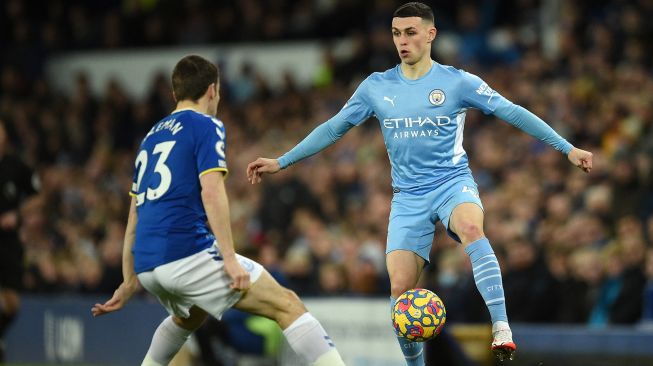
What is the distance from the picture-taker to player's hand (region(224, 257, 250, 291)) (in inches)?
294

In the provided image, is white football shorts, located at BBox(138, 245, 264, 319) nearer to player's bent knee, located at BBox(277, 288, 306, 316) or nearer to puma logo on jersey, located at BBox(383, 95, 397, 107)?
player's bent knee, located at BBox(277, 288, 306, 316)

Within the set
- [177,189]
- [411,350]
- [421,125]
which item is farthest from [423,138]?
[177,189]

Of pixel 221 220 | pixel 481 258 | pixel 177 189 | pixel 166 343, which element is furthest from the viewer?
pixel 481 258

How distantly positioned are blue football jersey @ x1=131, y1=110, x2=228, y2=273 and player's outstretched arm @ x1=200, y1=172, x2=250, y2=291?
107 mm

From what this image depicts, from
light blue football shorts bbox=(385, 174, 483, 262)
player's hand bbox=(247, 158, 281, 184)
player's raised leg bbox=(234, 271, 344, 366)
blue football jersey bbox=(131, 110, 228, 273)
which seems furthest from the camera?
player's hand bbox=(247, 158, 281, 184)

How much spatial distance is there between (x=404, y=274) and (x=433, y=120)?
109cm

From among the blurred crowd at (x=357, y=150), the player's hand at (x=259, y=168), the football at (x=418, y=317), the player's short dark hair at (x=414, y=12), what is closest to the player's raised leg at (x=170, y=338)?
the player's hand at (x=259, y=168)

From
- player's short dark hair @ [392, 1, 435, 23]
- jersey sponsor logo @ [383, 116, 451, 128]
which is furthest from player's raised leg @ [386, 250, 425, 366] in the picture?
player's short dark hair @ [392, 1, 435, 23]

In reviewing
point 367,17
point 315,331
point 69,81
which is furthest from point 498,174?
point 69,81

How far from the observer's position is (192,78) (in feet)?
25.5

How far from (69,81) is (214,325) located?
11575 mm

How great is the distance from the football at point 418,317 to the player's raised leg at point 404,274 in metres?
0.18

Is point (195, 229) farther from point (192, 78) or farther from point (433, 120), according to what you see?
point (433, 120)

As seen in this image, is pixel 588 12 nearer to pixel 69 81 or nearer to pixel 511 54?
pixel 511 54
